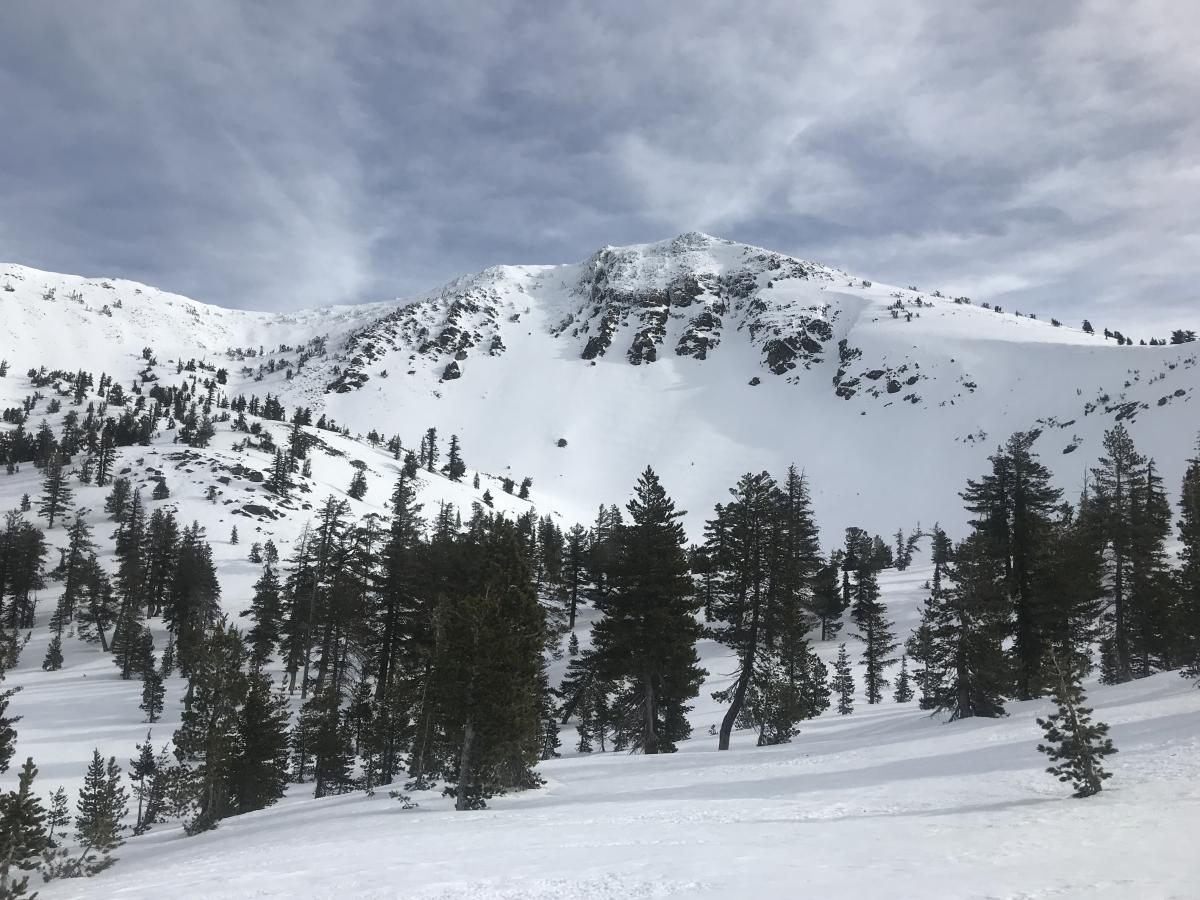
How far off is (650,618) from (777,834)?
1516cm

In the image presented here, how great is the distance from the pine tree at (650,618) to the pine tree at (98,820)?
57.1 feet

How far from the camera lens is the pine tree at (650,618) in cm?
2711

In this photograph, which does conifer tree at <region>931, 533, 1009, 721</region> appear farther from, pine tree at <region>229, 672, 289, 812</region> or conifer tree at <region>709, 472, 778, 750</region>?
pine tree at <region>229, 672, 289, 812</region>

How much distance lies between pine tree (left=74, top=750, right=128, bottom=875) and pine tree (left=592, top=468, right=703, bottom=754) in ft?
57.1

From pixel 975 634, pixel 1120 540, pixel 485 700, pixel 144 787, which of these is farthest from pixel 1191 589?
pixel 144 787

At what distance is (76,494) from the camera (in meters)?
110

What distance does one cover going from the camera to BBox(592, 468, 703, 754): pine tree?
88.9 ft

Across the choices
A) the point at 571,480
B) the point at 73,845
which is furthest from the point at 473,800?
the point at 571,480

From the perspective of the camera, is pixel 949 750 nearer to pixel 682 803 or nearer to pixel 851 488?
pixel 682 803

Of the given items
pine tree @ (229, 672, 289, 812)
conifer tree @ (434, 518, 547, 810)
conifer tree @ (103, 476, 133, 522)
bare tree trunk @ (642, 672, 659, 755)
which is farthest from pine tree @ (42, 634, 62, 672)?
bare tree trunk @ (642, 672, 659, 755)

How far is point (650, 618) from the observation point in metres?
27.1

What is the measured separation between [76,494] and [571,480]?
393ft

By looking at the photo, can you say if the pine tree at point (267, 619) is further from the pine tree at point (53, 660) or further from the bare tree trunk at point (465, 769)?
the bare tree trunk at point (465, 769)

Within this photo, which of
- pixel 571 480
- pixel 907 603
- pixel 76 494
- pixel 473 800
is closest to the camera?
pixel 473 800
